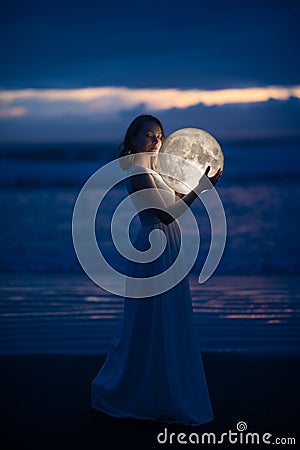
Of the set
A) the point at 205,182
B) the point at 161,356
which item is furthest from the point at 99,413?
the point at 205,182

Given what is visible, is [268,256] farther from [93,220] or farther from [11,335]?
[11,335]

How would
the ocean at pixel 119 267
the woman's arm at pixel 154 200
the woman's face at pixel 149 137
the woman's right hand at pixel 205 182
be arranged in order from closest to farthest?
the woman's right hand at pixel 205 182
the woman's arm at pixel 154 200
the woman's face at pixel 149 137
the ocean at pixel 119 267

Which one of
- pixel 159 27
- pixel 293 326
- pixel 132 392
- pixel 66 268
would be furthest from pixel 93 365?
pixel 159 27

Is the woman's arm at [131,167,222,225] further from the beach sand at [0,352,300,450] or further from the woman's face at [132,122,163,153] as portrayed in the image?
the beach sand at [0,352,300,450]

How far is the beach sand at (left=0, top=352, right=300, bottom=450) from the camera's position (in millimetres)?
3228

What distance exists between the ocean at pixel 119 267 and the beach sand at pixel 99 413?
28 centimetres

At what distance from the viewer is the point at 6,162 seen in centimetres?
2217

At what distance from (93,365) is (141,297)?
42.6 inches

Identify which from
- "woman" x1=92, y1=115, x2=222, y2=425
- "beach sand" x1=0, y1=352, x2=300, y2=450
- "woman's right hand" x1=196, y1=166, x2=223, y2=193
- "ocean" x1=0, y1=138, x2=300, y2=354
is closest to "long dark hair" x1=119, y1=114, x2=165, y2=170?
"woman" x1=92, y1=115, x2=222, y2=425

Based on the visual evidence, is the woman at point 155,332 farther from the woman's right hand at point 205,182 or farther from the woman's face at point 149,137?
the woman's right hand at point 205,182

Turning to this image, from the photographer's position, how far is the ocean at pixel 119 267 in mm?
4953

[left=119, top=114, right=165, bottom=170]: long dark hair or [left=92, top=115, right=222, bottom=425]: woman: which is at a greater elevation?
[left=119, top=114, right=165, bottom=170]: long dark hair

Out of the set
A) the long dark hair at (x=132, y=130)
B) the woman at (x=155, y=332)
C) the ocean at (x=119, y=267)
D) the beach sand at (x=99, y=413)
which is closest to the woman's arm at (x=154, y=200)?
the woman at (x=155, y=332)

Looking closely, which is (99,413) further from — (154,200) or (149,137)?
(149,137)
